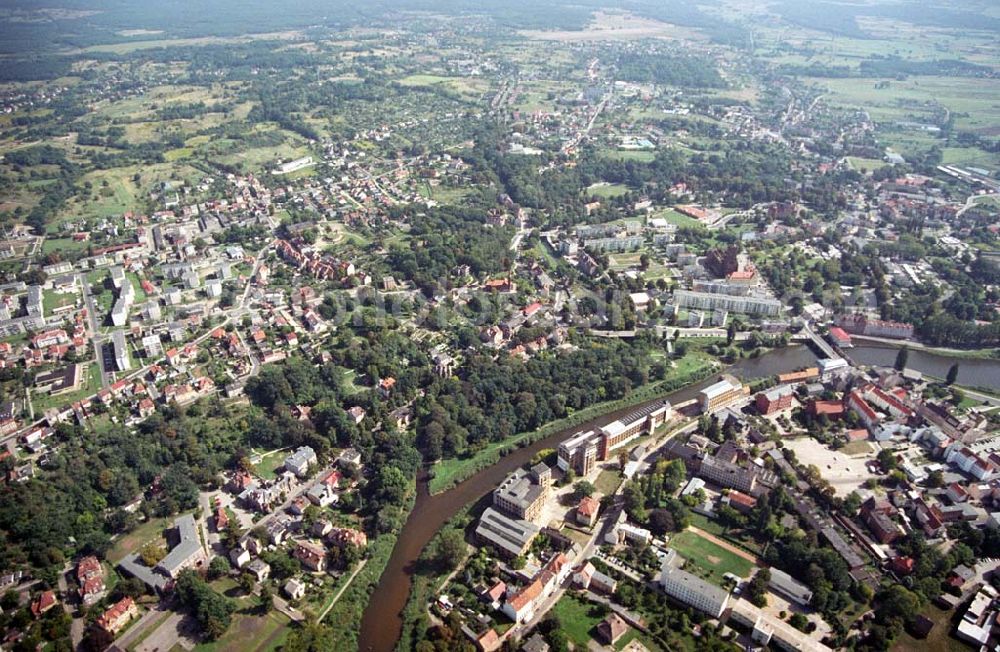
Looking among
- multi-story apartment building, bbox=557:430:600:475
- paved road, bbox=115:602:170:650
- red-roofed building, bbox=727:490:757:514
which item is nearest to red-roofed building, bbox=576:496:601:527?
multi-story apartment building, bbox=557:430:600:475

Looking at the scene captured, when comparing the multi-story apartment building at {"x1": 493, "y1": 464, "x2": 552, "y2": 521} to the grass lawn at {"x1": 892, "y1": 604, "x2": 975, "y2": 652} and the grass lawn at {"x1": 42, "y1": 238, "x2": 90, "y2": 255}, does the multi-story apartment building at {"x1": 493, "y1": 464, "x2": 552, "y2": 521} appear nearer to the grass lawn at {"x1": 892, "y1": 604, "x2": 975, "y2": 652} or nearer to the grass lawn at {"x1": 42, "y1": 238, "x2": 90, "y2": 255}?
the grass lawn at {"x1": 892, "y1": 604, "x2": 975, "y2": 652}

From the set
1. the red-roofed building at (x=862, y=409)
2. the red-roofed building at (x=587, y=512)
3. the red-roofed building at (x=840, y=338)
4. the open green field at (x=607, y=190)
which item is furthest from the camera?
the open green field at (x=607, y=190)

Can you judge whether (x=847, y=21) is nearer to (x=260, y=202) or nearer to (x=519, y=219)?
(x=519, y=219)

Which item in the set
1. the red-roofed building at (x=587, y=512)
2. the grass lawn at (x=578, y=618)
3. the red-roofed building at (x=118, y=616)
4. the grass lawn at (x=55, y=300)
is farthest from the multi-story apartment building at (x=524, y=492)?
the grass lawn at (x=55, y=300)

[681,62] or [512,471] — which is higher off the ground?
[681,62]

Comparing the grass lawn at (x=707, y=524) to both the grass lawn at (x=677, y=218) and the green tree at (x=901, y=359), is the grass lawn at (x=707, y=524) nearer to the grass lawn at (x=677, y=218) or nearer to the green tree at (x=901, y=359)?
the green tree at (x=901, y=359)

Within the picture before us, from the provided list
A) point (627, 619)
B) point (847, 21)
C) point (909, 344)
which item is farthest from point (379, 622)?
point (847, 21)
